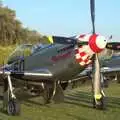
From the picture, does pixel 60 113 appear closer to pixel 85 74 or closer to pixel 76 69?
pixel 76 69

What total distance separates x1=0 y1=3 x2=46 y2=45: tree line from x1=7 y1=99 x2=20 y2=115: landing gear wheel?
142 ft

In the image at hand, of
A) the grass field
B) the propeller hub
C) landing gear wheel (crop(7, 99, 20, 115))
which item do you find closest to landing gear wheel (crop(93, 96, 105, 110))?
the grass field

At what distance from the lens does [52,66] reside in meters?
13.2

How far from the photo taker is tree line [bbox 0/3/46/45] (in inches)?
2349

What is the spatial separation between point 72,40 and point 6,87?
3059mm

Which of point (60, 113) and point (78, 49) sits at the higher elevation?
point (78, 49)

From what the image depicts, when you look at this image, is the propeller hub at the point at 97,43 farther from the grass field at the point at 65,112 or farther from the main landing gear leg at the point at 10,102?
the main landing gear leg at the point at 10,102

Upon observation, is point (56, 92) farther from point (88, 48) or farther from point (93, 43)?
point (93, 43)

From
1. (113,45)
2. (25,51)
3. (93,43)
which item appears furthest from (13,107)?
(113,45)

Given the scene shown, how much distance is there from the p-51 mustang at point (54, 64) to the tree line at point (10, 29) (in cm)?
4177

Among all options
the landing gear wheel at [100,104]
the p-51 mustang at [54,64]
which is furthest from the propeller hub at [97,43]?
the landing gear wheel at [100,104]

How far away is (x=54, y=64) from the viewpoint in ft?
43.1

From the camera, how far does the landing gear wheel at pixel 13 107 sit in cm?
1234

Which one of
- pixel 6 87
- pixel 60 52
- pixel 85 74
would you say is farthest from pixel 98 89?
pixel 6 87
